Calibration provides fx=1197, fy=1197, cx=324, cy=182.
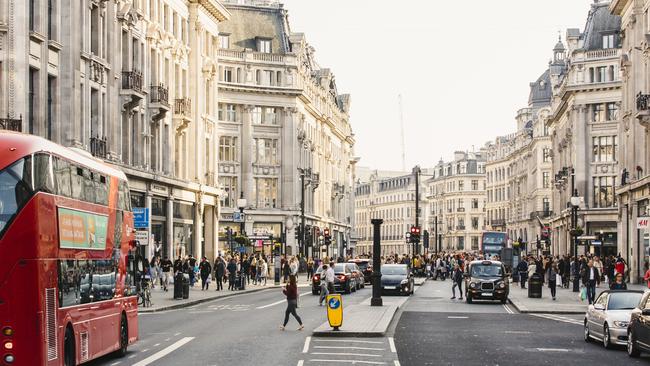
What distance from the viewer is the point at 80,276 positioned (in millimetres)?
20750

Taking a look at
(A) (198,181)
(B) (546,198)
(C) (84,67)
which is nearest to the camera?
(C) (84,67)

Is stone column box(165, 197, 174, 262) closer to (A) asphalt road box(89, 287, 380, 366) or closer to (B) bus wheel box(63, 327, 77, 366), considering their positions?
(A) asphalt road box(89, 287, 380, 366)

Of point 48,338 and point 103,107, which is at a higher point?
point 103,107

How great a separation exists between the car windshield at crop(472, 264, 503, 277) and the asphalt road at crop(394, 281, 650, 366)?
16.0 feet

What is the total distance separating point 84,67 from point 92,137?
3.12m

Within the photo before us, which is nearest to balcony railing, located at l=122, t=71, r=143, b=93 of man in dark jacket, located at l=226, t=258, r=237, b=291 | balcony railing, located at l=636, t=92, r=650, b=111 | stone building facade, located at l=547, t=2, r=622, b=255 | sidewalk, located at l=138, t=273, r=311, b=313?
sidewalk, located at l=138, t=273, r=311, b=313

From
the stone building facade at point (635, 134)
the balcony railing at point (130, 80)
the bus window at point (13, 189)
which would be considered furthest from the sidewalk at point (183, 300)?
the bus window at point (13, 189)

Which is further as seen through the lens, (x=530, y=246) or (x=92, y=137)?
(x=530, y=246)

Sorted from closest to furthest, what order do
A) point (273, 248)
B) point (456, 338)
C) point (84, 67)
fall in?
1. point (456, 338)
2. point (84, 67)
3. point (273, 248)

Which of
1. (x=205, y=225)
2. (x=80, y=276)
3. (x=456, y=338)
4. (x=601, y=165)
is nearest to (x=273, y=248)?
(x=205, y=225)

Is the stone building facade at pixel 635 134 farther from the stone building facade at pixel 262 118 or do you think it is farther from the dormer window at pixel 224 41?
the dormer window at pixel 224 41

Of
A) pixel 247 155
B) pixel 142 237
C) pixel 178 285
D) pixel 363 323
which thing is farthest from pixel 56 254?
pixel 247 155

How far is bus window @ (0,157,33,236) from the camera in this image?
1709cm

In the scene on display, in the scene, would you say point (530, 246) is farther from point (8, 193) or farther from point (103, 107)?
point (8, 193)
